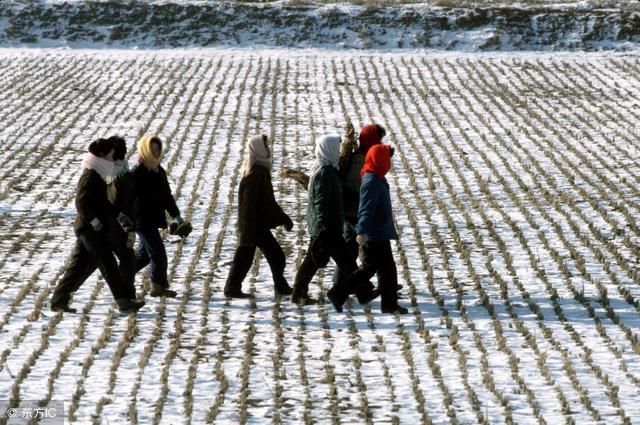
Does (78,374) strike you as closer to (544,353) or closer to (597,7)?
(544,353)

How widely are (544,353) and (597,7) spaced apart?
27.4 metres

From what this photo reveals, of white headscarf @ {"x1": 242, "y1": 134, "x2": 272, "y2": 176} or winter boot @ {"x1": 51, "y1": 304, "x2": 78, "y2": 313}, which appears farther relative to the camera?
white headscarf @ {"x1": 242, "y1": 134, "x2": 272, "y2": 176}

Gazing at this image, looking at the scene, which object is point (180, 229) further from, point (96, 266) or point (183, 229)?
point (96, 266)

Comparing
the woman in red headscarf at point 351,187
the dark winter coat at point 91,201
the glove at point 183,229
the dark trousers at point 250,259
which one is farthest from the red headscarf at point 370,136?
the dark winter coat at point 91,201

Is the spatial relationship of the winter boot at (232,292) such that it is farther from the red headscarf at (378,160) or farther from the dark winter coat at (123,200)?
the red headscarf at (378,160)

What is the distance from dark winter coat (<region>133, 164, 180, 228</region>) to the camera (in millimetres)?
10914

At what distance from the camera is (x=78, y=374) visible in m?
8.99

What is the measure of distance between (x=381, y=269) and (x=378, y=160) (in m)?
0.91

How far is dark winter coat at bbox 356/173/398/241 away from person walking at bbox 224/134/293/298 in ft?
2.81

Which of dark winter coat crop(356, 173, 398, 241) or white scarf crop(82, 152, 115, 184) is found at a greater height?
white scarf crop(82, 152, 115, 184)

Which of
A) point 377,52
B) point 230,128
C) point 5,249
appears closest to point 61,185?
point 5,249

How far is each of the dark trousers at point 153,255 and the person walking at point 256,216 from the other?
1.95ft

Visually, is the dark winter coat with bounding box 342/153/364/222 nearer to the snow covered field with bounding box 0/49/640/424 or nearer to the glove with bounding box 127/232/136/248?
the snow covered field with bounding box 0/49/640/424

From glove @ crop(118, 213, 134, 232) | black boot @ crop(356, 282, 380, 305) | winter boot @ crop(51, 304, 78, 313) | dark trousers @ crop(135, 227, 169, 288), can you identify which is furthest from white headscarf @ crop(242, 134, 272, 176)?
winter boot @ crop(51, 304, 78, 313)
